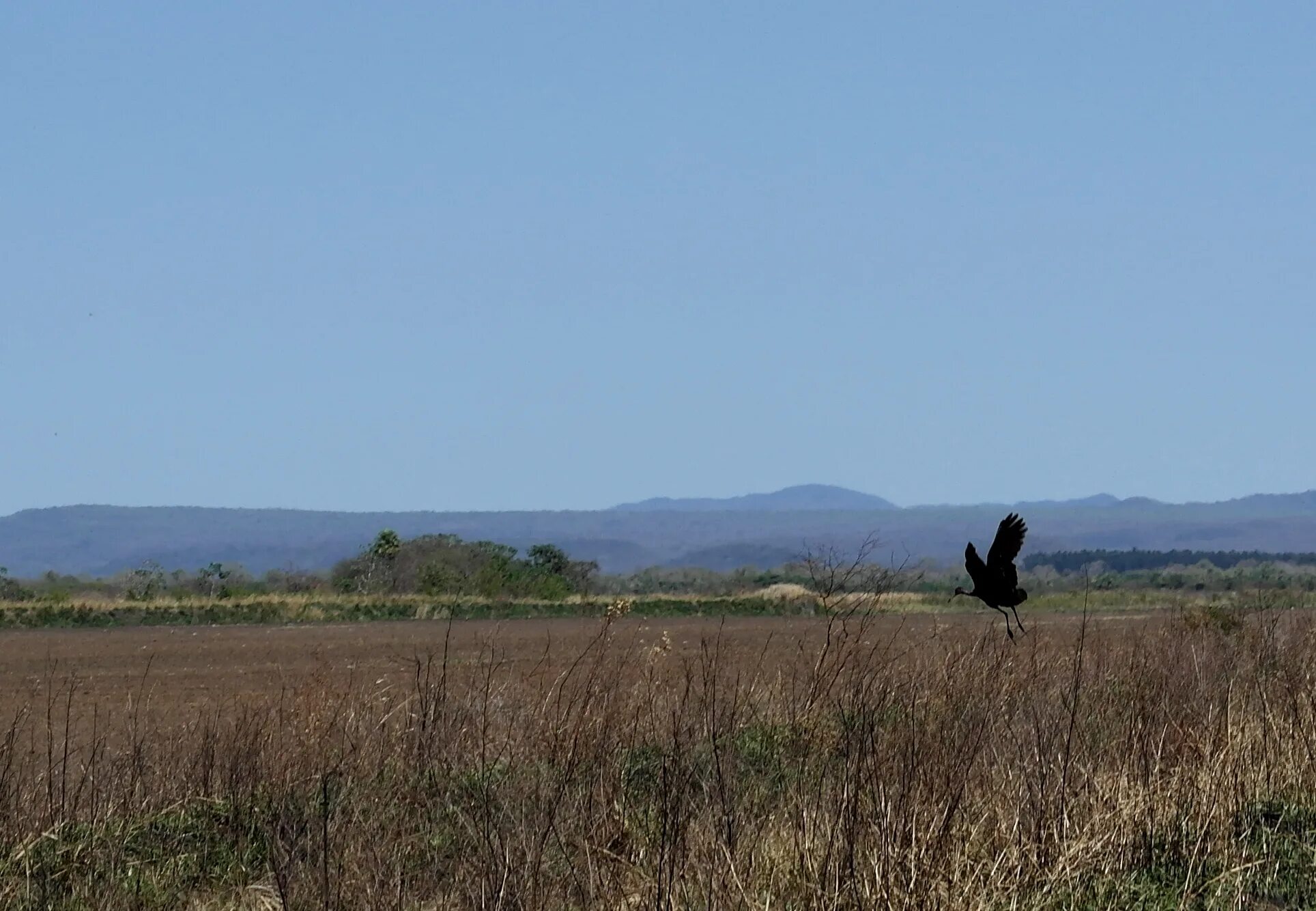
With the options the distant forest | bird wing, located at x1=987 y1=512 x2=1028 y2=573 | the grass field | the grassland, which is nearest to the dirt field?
the grassland

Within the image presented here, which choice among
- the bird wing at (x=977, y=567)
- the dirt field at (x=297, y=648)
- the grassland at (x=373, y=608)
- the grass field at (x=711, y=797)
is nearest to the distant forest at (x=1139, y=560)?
the grassland at (x=373, y=608)

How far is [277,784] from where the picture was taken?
1107cm

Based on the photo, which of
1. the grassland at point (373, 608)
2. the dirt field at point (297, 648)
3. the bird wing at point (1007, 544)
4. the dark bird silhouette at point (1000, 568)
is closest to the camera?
the dark bird silhouette at point (1000, 568)

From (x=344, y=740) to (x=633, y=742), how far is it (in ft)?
6.92

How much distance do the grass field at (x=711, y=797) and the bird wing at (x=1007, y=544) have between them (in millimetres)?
520

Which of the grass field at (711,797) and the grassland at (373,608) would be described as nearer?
Result: the grass field at (711,797)

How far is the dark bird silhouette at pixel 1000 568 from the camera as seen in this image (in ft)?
26.5

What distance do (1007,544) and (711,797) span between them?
7.75 ft

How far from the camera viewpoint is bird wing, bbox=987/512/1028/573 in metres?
8.18

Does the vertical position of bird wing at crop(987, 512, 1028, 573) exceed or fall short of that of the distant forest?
it falls short

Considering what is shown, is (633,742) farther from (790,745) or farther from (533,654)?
(533,654)

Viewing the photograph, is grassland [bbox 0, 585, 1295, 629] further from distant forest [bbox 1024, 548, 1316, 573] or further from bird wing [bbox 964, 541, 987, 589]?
distant forest [bbox 1024, 548, 1316, 573]

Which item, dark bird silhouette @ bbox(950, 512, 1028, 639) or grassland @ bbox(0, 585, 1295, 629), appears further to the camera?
grassland @ bbox(0, 585, 1295, 629)

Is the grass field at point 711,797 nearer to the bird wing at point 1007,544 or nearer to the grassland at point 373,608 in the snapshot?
the bird wing at point 1007,544
